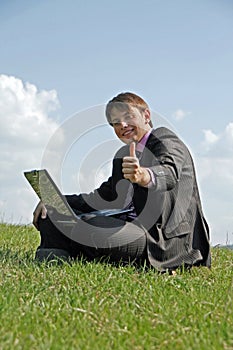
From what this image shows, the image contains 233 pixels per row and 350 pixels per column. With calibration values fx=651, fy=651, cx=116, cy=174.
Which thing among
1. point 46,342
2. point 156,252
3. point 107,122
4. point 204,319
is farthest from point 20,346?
point 107,122

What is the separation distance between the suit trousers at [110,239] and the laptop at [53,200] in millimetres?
88

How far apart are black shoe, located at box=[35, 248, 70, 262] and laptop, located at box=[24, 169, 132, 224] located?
0.91 feet

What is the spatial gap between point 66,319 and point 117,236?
1663 mm

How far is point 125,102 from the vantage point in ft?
18.1

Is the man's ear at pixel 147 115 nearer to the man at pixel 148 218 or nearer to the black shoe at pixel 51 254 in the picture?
the man at pixel 148 218

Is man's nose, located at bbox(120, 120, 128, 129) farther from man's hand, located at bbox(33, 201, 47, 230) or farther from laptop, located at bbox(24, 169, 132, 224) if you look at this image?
man's hand, located at bbox(33, 201, 47, 230)

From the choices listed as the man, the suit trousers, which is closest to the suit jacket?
the man

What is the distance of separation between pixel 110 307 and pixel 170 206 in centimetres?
167

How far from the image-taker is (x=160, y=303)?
159 inches

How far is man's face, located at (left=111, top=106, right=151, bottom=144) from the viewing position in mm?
5477

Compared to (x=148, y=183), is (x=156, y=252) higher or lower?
lower

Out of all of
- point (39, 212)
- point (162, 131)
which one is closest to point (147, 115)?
point (162, 131)

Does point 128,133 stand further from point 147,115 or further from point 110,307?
point 110,307

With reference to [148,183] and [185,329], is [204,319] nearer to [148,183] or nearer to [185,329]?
[185,329]
